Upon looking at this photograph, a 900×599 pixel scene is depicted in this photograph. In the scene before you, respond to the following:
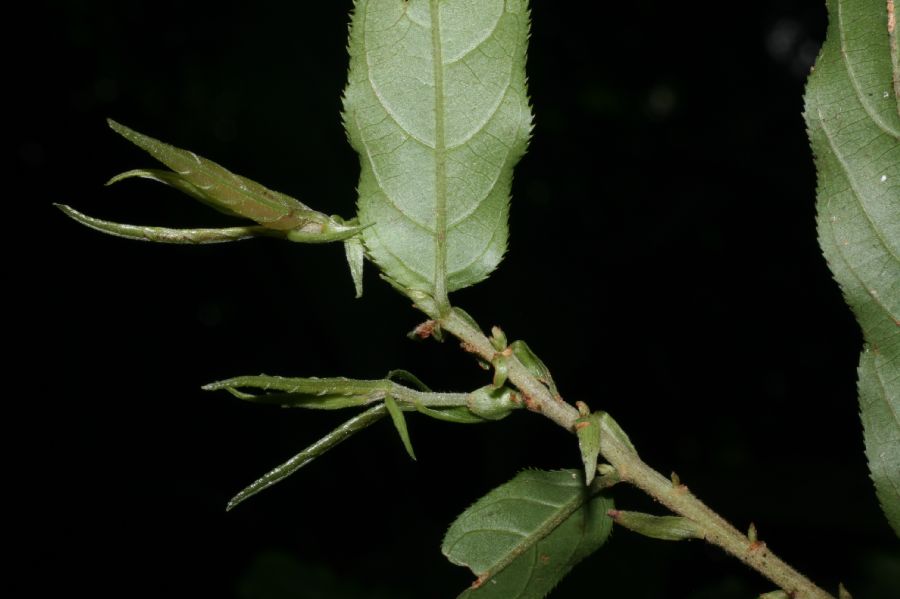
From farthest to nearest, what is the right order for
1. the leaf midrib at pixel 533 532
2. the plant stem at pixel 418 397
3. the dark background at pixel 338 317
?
1. the dark background at pixel 338 317
2. the leaf midrib at pixel 533 532
3. the plant stem at pixel 418 397

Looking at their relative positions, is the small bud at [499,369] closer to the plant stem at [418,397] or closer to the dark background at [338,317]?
the plant stem at [418,397]

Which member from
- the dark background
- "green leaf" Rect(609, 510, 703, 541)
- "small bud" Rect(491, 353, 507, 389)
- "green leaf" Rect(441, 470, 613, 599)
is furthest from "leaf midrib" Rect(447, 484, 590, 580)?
the dark background

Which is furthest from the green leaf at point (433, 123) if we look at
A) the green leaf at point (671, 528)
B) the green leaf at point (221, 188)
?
the green leaf at point (671, 528)

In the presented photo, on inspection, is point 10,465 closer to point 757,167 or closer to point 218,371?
point 218,371

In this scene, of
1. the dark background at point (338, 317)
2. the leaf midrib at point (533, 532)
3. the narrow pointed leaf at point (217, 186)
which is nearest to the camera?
the narrow pointed leaf at point (217, 186)

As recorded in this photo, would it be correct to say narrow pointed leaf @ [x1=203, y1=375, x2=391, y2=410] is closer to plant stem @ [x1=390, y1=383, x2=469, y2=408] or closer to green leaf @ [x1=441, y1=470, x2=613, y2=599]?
plant stem @ [x1=390, y1=383, x2=469, y2=408]
